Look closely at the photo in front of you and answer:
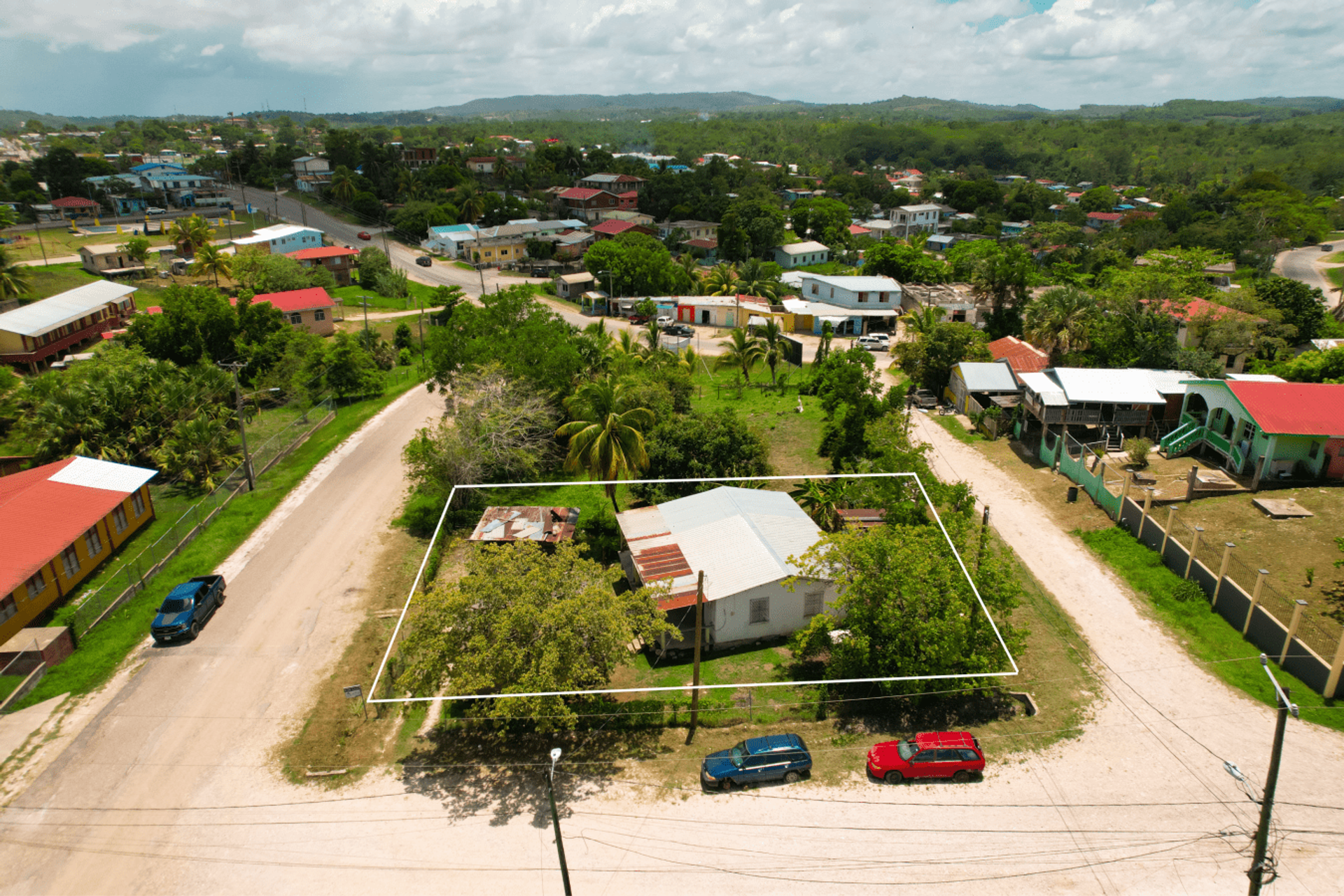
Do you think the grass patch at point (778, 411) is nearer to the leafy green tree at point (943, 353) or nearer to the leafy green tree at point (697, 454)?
the leafy green tree at point (697, 454)

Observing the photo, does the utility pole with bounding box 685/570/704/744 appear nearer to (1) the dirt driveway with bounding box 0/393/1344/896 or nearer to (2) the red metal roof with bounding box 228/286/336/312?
(1) the dirt driveway with bounding box 0/393/1344/896

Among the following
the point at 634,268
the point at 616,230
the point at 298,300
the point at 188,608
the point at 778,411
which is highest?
the point at 616,230

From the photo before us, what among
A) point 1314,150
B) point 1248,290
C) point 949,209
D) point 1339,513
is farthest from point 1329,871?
point 1314,150

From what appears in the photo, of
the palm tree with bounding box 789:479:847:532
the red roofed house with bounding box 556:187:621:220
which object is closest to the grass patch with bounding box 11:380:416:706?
the palm tree with bounding box 789:479:847:532

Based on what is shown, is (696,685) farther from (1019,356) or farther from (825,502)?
(1019,356)

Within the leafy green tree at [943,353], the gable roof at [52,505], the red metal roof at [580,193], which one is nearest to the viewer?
the gable roof at [52,505]

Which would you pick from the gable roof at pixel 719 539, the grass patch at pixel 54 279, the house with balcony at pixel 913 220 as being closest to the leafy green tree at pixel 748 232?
the house with balcony at pixel 913 220

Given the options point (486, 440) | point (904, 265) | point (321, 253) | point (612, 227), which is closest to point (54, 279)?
point (321, 253)
